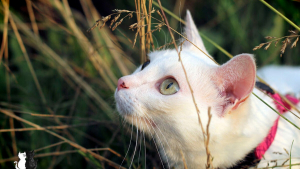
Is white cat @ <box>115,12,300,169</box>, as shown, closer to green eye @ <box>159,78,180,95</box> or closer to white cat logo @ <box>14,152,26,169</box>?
green eye @ <box>159,78,180,95</box>

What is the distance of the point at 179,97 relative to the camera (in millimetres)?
1068

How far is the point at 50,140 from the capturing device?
188cm

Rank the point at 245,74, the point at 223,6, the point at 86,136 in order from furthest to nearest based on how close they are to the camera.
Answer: the point at 223,6, the point at 86,136, the point at 245,74

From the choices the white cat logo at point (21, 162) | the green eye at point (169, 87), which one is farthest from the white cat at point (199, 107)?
the white cat logo at point (21, 162)

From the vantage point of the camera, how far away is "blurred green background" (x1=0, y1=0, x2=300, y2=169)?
5.83ft

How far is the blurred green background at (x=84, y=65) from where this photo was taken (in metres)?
1.78

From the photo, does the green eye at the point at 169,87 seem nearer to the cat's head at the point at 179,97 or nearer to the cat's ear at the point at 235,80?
the cat's head at the point at 179,97

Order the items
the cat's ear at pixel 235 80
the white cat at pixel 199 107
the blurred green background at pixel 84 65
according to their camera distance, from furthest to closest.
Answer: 1. the blurred green background at pixel 84 65
2. the white cat at pixel 199 107
3. the cat's ear at pixel 235 80

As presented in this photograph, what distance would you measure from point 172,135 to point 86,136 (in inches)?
36.5

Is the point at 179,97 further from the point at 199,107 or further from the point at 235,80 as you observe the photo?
the point at 235,80

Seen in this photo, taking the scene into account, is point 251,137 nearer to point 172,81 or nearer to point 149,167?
point 172,81

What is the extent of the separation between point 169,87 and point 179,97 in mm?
64

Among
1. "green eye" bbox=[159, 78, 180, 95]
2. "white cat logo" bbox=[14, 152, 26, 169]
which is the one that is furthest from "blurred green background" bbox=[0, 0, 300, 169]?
"green eye" bbox=[159, 78, 180, 95]

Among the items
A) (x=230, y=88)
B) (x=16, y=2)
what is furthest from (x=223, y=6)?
(x=16, y=2)
